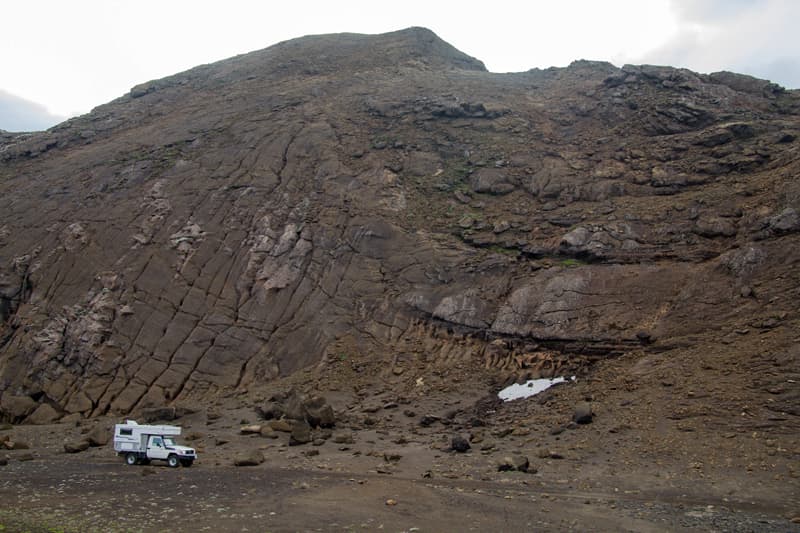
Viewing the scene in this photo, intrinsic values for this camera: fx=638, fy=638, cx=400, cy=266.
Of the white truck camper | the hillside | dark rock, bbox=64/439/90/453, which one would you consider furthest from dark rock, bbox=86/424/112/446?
the hillside

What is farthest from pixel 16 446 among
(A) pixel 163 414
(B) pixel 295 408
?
(B) pixel 295 408

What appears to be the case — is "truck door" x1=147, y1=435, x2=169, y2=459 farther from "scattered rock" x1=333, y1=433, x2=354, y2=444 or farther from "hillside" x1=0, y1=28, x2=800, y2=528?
"hillside" x1=0, y1=28, x2=800, y2=528

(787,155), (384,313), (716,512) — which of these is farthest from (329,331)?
(787,155)

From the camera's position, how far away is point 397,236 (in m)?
35.3

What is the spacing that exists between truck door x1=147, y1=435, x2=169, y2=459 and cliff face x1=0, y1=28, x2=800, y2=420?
8301mm

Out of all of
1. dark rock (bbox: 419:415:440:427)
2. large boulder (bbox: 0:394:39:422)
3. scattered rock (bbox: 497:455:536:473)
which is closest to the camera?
scattered rock (bbox: 497:455:536:473)

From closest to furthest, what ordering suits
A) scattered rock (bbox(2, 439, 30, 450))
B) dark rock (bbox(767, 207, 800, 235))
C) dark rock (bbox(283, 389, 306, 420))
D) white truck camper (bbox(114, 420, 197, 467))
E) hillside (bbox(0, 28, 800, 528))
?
1. white truck camper (bbox(114, 420, 197, 467))
2. scattered rock (bbox(2, 439, 30, 450))
3. hillside (bbox(0, 28, 800, 528))
4. dark rock (bbox(283, 389, 306, 420))
5. dark rock (bbox(767, 207, 800, 235))

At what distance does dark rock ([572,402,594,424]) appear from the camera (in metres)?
22.3

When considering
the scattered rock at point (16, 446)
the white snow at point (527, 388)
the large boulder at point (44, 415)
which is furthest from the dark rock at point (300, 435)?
the large boulder at point (44, 415)

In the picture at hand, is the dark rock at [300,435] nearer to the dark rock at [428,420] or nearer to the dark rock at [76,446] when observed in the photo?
the dark rock at [428,420]

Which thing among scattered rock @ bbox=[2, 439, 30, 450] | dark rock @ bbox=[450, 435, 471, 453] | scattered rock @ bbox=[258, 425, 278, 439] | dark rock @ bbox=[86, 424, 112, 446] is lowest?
scattered rock @ bbox=[2, 439, 30, 450]

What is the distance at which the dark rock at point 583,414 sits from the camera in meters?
22.3

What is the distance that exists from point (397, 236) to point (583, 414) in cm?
1602

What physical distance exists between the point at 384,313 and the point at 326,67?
107 ft
